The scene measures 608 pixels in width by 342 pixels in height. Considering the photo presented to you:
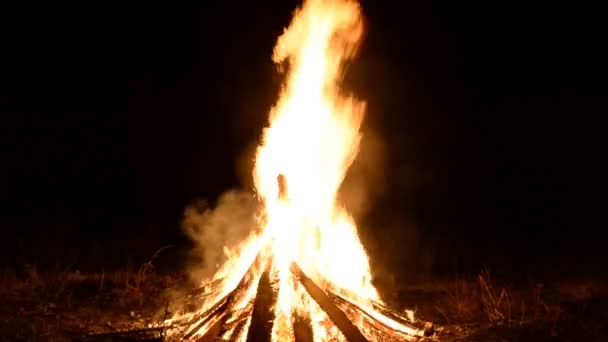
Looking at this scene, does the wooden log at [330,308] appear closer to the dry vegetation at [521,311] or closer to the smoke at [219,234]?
the dry vegetation at [521,311]

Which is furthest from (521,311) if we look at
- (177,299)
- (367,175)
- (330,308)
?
(367,175)

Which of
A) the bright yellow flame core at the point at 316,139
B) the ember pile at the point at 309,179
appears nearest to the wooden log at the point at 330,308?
the ember pile at the point at 309,179

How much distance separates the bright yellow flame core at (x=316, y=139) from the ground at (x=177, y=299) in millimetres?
936

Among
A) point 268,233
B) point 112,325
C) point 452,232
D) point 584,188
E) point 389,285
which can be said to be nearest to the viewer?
point 112,325

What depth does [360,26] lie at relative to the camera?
6.04m

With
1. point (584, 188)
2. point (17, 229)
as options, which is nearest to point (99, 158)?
point (17, 229)

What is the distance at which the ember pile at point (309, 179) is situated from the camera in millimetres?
5223

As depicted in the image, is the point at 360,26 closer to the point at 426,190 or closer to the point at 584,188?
the point at 426,190

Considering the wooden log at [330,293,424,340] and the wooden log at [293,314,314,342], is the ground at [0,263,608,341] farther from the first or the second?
the wooden log at [293,314,314,342]

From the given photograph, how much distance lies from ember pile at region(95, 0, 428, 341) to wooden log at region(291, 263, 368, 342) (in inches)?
1.3

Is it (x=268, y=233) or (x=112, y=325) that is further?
(x=268, y=233)

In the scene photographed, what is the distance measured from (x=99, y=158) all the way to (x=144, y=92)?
2118 mm

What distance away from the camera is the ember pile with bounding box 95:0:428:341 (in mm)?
5223

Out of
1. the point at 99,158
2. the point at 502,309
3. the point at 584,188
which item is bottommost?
Result: the point at 502,309
